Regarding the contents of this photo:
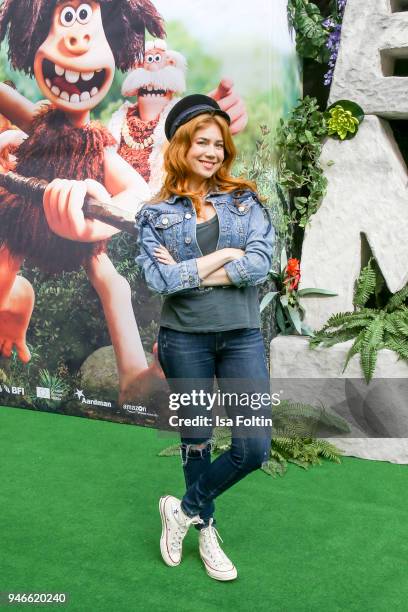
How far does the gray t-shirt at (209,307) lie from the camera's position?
251cm

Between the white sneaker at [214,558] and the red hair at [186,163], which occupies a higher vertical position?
the red hair at [186,163]

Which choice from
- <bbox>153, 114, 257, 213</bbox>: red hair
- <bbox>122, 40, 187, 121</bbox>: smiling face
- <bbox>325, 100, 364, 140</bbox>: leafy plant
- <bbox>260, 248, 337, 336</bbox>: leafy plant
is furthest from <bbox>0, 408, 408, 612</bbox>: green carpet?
<bbox>122, 40, 187, 121</bbox>: smiling face

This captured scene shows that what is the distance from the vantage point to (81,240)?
15.7 ft

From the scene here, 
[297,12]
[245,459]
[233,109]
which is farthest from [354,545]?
[297,12]

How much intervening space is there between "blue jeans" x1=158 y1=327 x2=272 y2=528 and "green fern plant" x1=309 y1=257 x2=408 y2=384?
1508mm

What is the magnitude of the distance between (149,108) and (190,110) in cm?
202

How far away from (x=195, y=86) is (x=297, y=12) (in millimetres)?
781

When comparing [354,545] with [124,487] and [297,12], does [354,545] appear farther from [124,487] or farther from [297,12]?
[297,12]

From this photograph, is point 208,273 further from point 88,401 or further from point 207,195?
point 88,401

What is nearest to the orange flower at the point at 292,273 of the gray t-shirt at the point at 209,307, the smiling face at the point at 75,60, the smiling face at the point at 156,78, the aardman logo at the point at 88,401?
the smiling face at the point at 156,78

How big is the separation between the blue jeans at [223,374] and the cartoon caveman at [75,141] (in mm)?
2058

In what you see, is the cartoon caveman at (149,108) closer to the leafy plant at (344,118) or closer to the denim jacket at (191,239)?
the leafy plant at (344,118)

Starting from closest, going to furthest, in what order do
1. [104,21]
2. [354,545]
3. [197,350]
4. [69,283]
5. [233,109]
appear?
[197,350], [354,545], [233,109], [104,21], [69,283]

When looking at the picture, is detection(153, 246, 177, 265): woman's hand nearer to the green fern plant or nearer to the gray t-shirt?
the gray t-shirt
